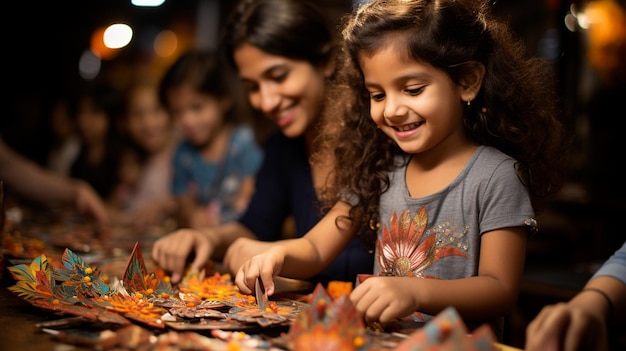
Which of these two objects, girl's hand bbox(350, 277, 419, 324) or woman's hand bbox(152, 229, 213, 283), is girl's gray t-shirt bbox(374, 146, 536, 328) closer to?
girl's hand bbox(350, 277, 419, 324)

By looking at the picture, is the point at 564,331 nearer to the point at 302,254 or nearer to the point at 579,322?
the point at 579,322

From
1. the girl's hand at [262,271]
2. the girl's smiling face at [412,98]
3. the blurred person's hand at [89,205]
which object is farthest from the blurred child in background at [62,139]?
the girl's smiling face at [412,98]

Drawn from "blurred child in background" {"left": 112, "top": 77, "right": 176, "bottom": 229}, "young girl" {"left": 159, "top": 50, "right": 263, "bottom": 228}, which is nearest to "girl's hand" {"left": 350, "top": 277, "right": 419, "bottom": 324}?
"young girl" {"left": 159, "top": 50, "right": 263, "bottom": 228}

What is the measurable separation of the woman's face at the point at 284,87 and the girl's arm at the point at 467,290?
906 mm

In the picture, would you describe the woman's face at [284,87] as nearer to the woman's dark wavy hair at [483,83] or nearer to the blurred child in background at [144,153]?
the woman's dark wavy hair at [483,83]

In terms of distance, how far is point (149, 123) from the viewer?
4578 mm

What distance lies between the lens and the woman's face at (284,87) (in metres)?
1.99

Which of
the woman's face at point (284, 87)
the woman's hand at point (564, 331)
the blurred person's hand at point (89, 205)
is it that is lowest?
the woman's hand at point (564, 331)

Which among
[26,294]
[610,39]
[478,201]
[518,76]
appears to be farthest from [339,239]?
[610,39]

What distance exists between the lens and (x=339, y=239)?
1532 mm

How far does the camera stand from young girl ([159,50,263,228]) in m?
3.50

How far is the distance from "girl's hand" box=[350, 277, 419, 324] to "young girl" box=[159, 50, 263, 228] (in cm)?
237

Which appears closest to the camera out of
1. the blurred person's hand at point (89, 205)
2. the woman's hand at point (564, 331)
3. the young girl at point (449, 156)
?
the woman's hand at point (564, 331)

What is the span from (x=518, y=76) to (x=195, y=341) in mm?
882
